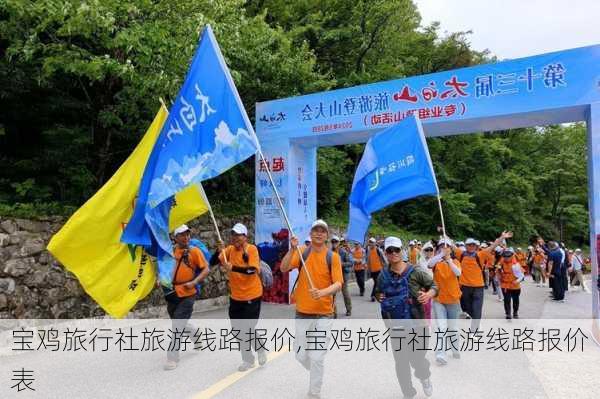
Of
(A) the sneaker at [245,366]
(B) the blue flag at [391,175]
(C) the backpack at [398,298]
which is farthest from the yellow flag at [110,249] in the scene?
(C) the backpack at [398,298]

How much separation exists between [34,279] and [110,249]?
3.29 m

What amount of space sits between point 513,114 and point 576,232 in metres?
42.0

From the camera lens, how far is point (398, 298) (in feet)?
17.1

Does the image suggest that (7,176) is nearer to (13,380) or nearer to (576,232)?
(13,380)

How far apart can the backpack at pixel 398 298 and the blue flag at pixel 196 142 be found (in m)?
2.11

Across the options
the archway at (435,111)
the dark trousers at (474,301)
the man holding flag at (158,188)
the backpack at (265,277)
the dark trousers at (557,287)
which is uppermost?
the archway at (435,111)

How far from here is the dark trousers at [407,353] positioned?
5.17 meters

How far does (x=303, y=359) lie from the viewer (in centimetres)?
543

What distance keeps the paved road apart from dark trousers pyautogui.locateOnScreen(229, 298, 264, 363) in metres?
0.30

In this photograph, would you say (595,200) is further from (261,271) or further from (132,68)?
(132,68)

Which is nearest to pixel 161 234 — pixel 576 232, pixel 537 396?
pixel 537 396

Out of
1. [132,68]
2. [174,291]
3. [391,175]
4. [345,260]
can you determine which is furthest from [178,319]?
[345,260]

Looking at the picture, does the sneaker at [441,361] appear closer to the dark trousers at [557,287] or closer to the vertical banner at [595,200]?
the vertical banner at [595,200]

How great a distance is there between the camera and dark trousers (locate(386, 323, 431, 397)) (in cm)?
517
